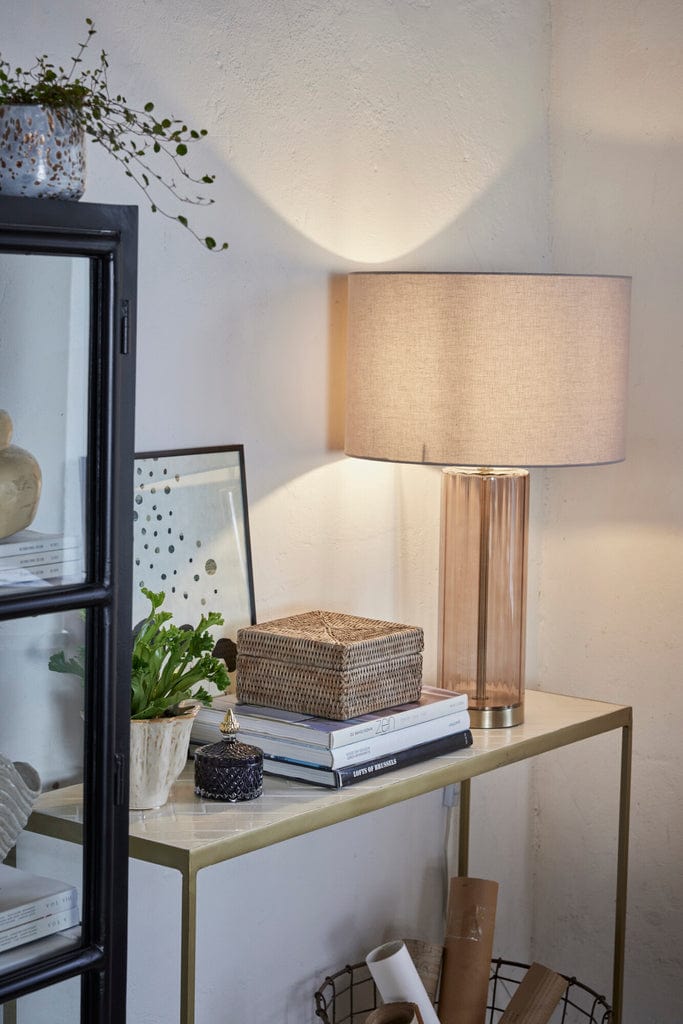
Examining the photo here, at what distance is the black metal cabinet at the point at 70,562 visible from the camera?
4.25ft

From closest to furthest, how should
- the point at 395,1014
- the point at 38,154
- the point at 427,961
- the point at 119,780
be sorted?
the point at 38,154 → the point at 119,780 → the point at 395,1014 → the point at 427,961

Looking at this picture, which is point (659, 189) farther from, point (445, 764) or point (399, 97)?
point (445, 764)

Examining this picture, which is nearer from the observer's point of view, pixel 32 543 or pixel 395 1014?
pixel 32 543

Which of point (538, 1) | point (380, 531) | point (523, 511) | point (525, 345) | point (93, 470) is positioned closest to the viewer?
point (93, 470)

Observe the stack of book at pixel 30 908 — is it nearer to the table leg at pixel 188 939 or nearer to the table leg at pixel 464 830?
the table leg at pixel 188 939

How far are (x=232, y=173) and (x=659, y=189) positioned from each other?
2.94ft

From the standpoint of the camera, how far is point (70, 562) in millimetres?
1362

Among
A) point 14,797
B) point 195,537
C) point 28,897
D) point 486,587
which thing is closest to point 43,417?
point 14,797

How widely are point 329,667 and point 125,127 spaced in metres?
0.76

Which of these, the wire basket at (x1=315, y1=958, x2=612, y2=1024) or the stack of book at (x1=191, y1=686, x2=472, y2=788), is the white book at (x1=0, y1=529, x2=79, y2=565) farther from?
the wire basket at (x1=315, y1=958, x2=612, y2=1024)

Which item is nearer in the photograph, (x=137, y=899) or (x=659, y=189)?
(x=137, y=899)

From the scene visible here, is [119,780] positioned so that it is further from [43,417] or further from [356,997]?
[356,997]

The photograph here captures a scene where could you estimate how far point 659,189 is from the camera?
7.95 feet

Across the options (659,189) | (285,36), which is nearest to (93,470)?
(285,36)
